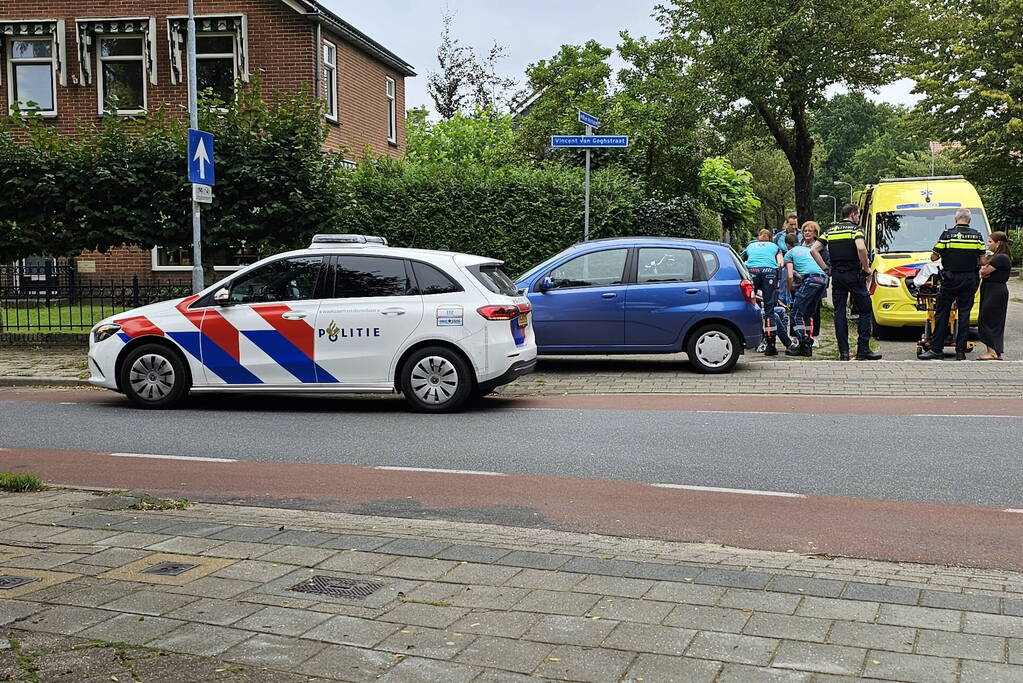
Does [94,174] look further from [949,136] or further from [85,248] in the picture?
[949,136]

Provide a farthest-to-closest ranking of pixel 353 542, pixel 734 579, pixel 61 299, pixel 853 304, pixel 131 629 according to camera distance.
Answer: pixel 61 299
pixel 853 304
pixel 353 542
pixel 734 579
pixel 131 629

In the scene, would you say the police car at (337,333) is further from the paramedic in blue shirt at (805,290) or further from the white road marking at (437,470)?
the paramedic in blue shirt at (805,290)

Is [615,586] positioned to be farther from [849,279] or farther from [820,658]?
[849,279]

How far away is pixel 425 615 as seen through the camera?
4633 millimetres

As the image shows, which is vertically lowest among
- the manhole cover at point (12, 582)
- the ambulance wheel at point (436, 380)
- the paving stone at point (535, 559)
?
the paving stone at point (535, 559)

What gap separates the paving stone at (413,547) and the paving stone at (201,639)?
132 cm

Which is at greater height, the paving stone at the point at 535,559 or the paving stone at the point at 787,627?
the paving stone at the point at 535,559

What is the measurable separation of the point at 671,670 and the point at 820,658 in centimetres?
56

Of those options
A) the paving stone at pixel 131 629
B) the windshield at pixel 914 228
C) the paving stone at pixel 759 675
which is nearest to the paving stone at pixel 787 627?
the paving stone at pixel 759 675

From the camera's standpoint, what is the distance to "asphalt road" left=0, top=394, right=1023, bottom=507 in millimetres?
7961

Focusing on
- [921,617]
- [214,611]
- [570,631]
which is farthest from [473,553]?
[921,617]

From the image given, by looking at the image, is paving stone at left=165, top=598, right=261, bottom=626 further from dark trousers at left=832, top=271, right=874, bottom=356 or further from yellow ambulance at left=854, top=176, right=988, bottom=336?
yellow ambulance at left=854, top=176, right=988, bottom=336

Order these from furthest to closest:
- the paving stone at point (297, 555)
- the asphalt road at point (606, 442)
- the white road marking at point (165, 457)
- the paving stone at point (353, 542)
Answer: the white road marking at point (165, 457) < the asphalt road at point (606, 442) < the paving stone at point (353, 542) < the paving stone at point (297, 555)

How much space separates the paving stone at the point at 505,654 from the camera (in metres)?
4.06
